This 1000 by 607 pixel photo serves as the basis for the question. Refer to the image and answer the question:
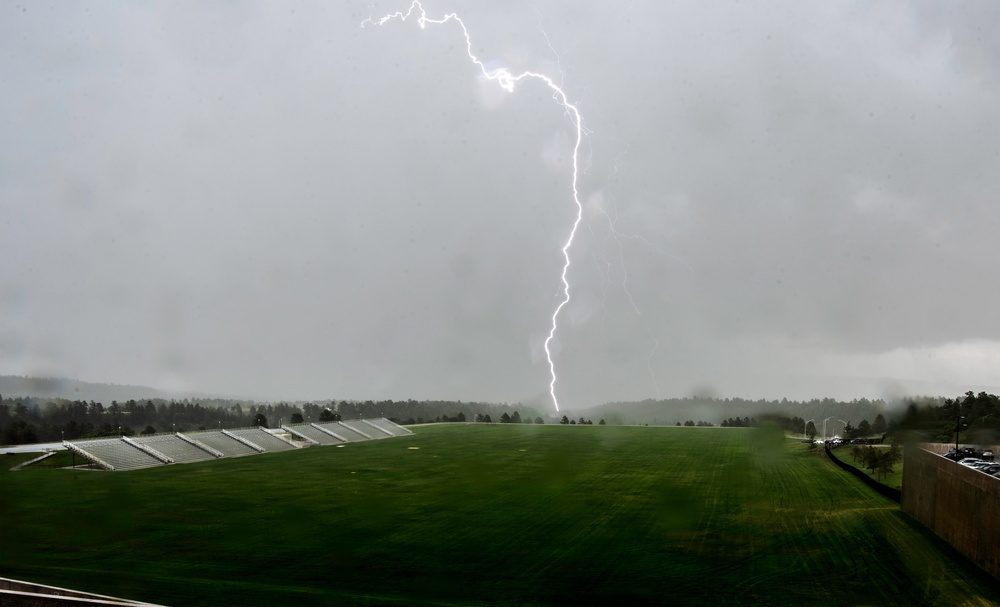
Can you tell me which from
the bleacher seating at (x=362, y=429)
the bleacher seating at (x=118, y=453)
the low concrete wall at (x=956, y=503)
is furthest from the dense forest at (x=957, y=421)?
the bleacher seating at (x=362, y=429)

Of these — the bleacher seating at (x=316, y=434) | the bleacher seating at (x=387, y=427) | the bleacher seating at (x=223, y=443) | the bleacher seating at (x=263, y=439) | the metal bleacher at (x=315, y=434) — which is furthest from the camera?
the bleacher seating at (x=387, y=427)

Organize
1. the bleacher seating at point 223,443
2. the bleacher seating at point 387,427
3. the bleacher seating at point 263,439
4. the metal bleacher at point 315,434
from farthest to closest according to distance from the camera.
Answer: the bleacher seating at point 387,427 < the metal bleacher at point 315,434 < the bleacher seating at point 263,439 < the bleacher seating at point 223,443

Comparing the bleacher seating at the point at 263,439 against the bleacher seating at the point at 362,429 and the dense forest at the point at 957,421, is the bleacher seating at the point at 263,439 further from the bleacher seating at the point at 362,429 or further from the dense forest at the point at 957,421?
the dense forest at the point at 957,421

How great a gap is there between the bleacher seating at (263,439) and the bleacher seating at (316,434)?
4.47m

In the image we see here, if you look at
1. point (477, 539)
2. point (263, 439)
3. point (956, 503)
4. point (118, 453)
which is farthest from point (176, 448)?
point (956, 503)

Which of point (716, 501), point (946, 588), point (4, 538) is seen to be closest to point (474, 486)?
point (716, 501)

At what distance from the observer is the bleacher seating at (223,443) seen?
48.7 metres

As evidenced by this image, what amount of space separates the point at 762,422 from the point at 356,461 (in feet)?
86.0

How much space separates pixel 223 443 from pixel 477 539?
35209 mm

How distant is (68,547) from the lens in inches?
794

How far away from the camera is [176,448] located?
46.2 meters

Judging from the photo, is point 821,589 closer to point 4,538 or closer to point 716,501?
point 716,501

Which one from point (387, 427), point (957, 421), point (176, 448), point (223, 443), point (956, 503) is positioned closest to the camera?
point (956, 503)

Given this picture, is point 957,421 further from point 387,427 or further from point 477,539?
point 387,427
